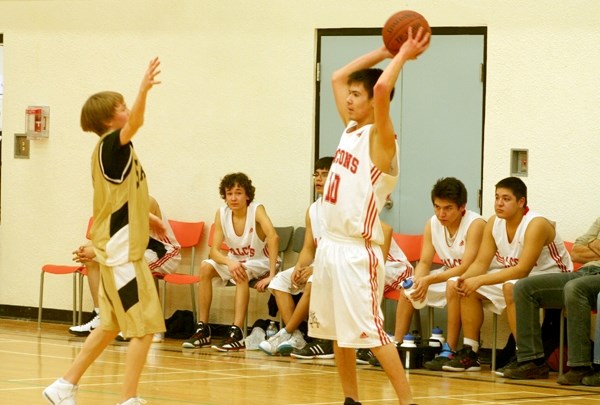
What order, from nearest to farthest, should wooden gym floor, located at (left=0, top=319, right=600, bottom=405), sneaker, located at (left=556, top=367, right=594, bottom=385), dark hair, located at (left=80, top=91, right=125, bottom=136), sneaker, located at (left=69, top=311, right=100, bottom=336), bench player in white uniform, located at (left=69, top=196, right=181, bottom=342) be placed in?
1. dark hair, located at (left=80, top=91, right=125, bottom=136)
2. wooden gym floor, located at (left=0, top=319, right=600, bottom=405)
3. sneaker, located at (left=556, top=367, right=594, bottom=385)
4. bench player in white uniform, located at (left=69, top=196, right=181, bottom=342)
5. sneaker, located at (left=69, top=311, right=100, bottom=336)

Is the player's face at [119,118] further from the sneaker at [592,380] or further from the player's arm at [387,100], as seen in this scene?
the sneaker at [592,380]

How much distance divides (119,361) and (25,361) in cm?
62

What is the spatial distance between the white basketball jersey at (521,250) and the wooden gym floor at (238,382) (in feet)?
2.40

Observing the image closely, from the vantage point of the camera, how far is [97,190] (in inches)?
200

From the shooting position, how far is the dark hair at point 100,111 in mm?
5164

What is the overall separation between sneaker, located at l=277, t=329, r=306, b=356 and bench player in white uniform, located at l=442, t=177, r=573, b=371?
1206mm

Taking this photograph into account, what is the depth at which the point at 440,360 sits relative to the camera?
7691 mm

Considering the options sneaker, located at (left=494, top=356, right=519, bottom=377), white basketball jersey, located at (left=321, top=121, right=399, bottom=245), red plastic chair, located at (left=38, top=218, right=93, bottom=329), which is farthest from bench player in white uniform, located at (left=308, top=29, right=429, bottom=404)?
red plastic chair, located at (left=38, top=218, right=93, bottom=329)

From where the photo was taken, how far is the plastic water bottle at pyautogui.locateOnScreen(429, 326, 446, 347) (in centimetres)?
791

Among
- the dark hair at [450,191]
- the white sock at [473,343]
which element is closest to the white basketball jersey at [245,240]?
the dark hair at [450,191]

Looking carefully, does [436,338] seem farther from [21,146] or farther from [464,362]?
[21,146]

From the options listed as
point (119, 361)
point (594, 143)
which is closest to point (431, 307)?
point (594, 143)

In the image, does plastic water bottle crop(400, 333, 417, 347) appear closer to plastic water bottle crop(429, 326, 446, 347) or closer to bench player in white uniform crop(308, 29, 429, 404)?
plastic water bottle crop(429, 326, 446, 347)

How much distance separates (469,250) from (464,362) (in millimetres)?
780
